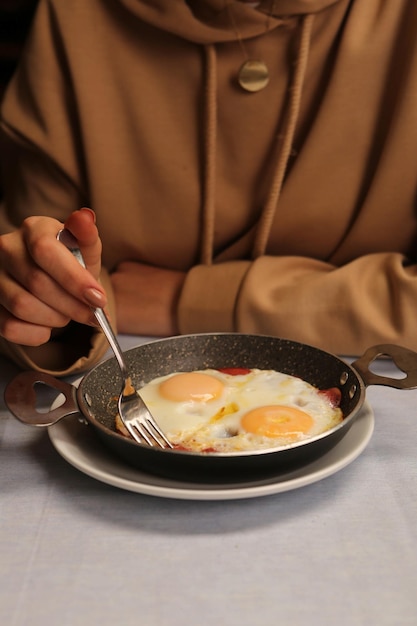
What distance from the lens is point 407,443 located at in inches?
36.6

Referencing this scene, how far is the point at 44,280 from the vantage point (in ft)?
3.04

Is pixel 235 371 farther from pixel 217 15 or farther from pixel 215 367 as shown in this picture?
pixel 217 15

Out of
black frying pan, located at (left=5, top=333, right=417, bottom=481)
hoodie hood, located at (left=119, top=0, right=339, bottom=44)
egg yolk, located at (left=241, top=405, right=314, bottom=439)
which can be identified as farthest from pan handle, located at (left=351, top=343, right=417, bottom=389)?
hoodie hood, located at (left=119, top=0, right=339, bottom=44)

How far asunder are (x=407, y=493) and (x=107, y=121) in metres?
0.99

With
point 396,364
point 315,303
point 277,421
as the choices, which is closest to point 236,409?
point 277,421

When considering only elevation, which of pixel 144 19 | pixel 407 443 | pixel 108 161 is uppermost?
pixel 144 19

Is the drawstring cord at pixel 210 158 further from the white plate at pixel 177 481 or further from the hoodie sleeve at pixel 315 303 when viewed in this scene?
Result: the white plate at pixel 177 481

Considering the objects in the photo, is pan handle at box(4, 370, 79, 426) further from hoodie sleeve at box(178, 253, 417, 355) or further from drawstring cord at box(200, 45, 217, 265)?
drawstring cord at box(200, 45, 217, 265)

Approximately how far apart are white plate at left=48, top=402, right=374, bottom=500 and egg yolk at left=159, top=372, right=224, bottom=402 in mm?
126

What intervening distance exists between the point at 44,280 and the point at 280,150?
665 mm

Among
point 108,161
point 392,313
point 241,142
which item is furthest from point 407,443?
point 108,161

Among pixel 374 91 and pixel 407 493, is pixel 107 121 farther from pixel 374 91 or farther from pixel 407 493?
pixel 407 493

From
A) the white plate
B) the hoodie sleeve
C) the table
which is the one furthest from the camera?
the hoodie sleeve

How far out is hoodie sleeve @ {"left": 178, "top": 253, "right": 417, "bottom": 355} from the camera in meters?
1.20
